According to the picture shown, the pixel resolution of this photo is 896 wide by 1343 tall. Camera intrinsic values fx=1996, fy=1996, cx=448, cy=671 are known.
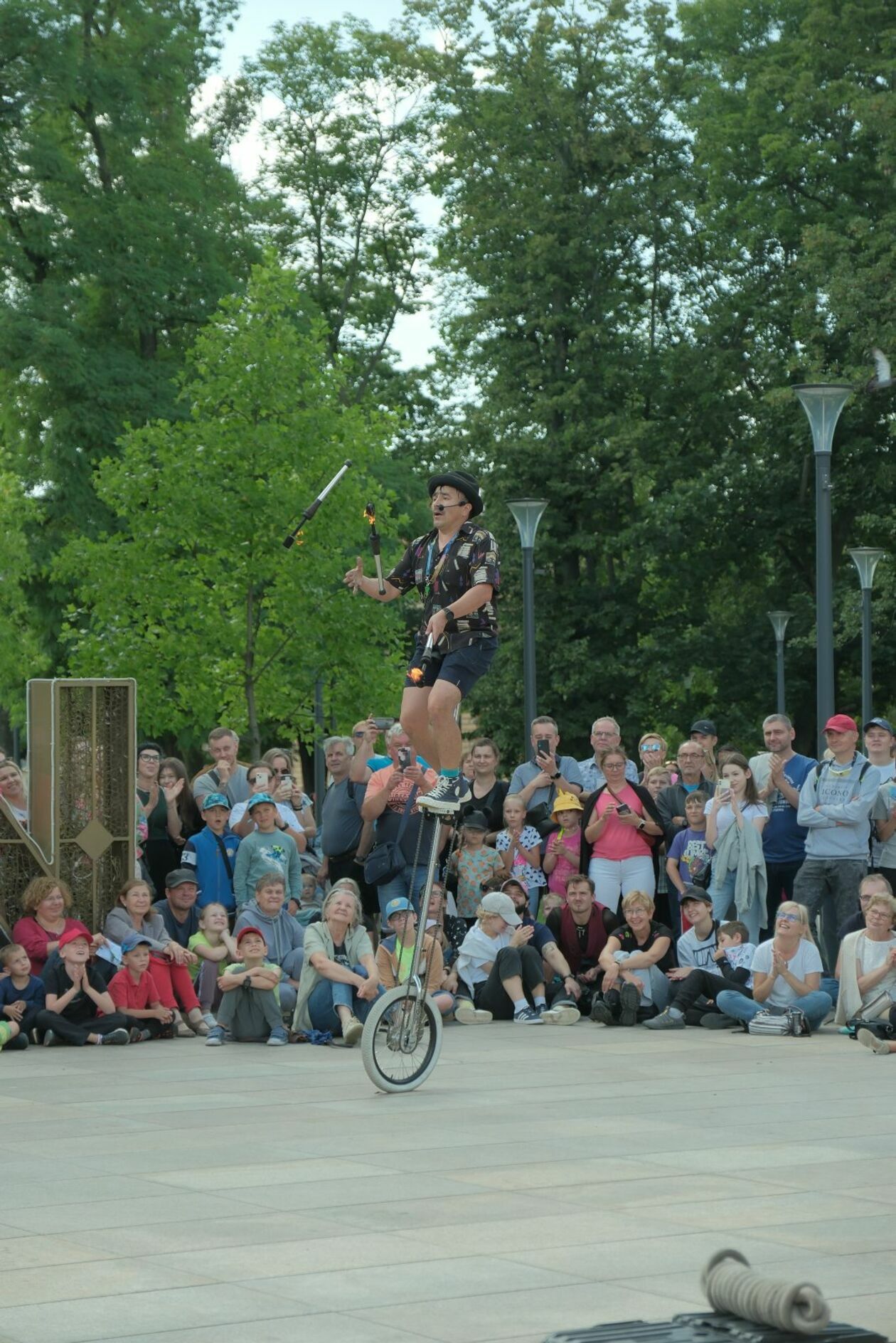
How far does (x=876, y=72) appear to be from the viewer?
32250 millimetres

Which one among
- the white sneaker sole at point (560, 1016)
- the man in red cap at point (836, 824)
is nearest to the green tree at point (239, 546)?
the white sneaker sole at point (560, 1016)

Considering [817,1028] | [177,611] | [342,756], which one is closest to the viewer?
[817,1028]

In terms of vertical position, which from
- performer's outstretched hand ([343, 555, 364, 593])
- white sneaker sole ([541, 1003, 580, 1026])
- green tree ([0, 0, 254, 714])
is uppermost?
green tree ([0, 0, 254, 714])

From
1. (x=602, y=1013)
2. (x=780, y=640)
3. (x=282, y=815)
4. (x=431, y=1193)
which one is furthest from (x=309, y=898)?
(x=780, y=640)

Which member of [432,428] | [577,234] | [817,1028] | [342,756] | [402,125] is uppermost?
[402,125]

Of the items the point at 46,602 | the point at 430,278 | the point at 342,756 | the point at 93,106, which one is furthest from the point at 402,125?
the point at 342,756

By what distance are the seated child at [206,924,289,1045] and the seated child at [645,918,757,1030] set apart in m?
2.18

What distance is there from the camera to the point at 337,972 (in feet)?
35.5

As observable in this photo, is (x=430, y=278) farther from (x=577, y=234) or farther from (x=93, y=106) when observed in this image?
(x=93, y=106)

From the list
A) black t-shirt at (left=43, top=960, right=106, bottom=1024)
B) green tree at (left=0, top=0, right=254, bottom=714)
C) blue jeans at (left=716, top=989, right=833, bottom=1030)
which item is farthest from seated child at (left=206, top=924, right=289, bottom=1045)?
green tree at (left=0, top=0, right=254, bottom=714)

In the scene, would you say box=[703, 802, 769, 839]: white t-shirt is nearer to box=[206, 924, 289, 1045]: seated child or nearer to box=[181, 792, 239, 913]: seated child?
box=[206, 924, 289, 1045]: seated child

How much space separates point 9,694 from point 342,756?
2430cm

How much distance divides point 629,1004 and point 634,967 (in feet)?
0.72

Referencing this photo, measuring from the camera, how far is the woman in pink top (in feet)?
40.1
